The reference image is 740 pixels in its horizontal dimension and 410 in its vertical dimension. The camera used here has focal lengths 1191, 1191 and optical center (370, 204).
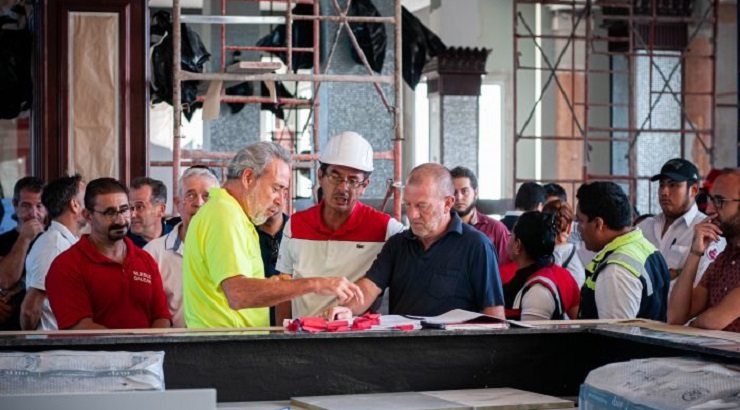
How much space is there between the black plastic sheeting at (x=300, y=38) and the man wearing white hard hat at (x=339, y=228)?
7592 mm

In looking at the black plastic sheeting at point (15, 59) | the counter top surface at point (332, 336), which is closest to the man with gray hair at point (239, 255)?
the counter top surface at point (332, 336)

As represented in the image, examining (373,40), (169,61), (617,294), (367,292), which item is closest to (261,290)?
(367,292)

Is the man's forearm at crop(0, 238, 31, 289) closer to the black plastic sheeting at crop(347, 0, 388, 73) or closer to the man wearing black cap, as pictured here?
the man wearing black cap

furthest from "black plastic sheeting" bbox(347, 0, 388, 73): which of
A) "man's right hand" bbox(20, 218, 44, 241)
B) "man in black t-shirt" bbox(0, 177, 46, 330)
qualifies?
"man's right hand" bbox(20, 218, 44, 241)

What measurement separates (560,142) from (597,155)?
666mm

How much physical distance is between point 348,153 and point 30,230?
265cm

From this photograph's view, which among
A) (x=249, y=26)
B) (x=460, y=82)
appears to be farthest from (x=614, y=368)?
(x=249, y=26)

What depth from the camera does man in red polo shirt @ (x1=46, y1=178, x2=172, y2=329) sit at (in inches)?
194

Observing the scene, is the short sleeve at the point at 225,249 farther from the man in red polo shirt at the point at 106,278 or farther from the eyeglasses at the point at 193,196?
the eyeglasses at the point at 193,196

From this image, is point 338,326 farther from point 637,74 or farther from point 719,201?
point 637,74

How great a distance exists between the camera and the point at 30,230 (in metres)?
6.77

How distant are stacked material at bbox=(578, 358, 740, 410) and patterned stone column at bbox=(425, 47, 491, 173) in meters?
11.6

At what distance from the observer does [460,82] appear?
14.9 metres

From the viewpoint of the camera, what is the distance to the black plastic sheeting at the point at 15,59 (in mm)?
9898
